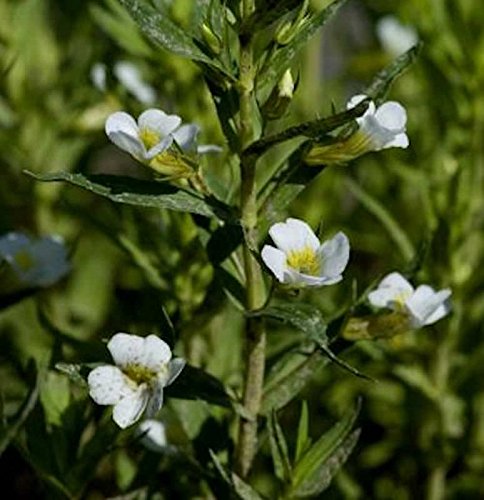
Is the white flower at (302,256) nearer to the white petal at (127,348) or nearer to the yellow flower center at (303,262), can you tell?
the yellow flower center at (303,262)

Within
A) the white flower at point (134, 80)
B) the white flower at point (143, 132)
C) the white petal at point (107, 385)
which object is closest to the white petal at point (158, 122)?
the white flower at point (143, 132)

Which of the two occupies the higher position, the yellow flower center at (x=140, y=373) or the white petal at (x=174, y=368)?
the white petal at (x=174, y=368)

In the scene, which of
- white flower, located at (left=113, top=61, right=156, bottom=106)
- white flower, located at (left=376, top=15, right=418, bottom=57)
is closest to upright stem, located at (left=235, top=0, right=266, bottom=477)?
white flower, located at (left=113, top=61, right=156, bottom=106)

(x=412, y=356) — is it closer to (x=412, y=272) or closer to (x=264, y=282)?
(x=412, y=272)

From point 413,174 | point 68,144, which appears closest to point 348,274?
point 413,174

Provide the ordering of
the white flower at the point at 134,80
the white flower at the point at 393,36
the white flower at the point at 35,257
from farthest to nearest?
the white flower at the point at 393,36
the white flower at the point at 134,80
the white flower at the point at 35,257

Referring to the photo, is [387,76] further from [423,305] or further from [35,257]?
[35,257]
